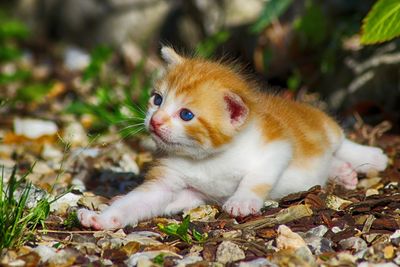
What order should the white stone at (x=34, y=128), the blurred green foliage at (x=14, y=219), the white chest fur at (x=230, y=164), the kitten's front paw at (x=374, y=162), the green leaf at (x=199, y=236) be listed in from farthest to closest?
the white stone at (x=34, y=128), the kitten's front paw at (x=374, y=162), the white chest fur at (x=230, y=164), the green leaf at (x=199, y=236), the blurred green foliage at (x=14, y=219)

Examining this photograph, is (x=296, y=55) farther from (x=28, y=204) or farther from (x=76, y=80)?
(x=28, y=204)

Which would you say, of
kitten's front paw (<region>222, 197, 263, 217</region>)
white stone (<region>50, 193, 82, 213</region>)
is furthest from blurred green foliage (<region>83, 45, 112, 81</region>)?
kitten's front paw (<region>222, 197, 263, 217</region>)

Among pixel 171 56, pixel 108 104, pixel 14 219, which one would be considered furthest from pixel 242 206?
pixel 108 104

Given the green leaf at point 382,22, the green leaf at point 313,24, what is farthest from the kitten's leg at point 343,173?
the green leaf at point 313,24

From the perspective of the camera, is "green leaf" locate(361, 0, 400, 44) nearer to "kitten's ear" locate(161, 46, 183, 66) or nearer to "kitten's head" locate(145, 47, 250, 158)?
"kitten's head" locate(145, 47, 250, 158)

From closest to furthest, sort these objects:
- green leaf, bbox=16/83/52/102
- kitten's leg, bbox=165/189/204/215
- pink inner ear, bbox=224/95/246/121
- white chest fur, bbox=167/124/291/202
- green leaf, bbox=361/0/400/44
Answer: pink inner ear, bbox=224/95/246/121 < white chest fur, bbox=167/124/291/202 < kitten's leg, bbox=165/189/204/215 < green leaf, bbox=361/0/400/44 < green leaf, bbox=16/83/52/102

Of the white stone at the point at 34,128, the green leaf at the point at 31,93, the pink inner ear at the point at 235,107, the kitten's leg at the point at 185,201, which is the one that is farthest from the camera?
the green leaf at the point at 31,93

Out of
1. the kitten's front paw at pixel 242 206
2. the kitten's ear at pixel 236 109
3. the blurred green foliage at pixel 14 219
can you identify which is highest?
the kitten's ear at pixel 236 109

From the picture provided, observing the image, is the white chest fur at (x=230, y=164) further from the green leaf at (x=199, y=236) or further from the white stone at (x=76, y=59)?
the white stone at (x=76, y=59)
